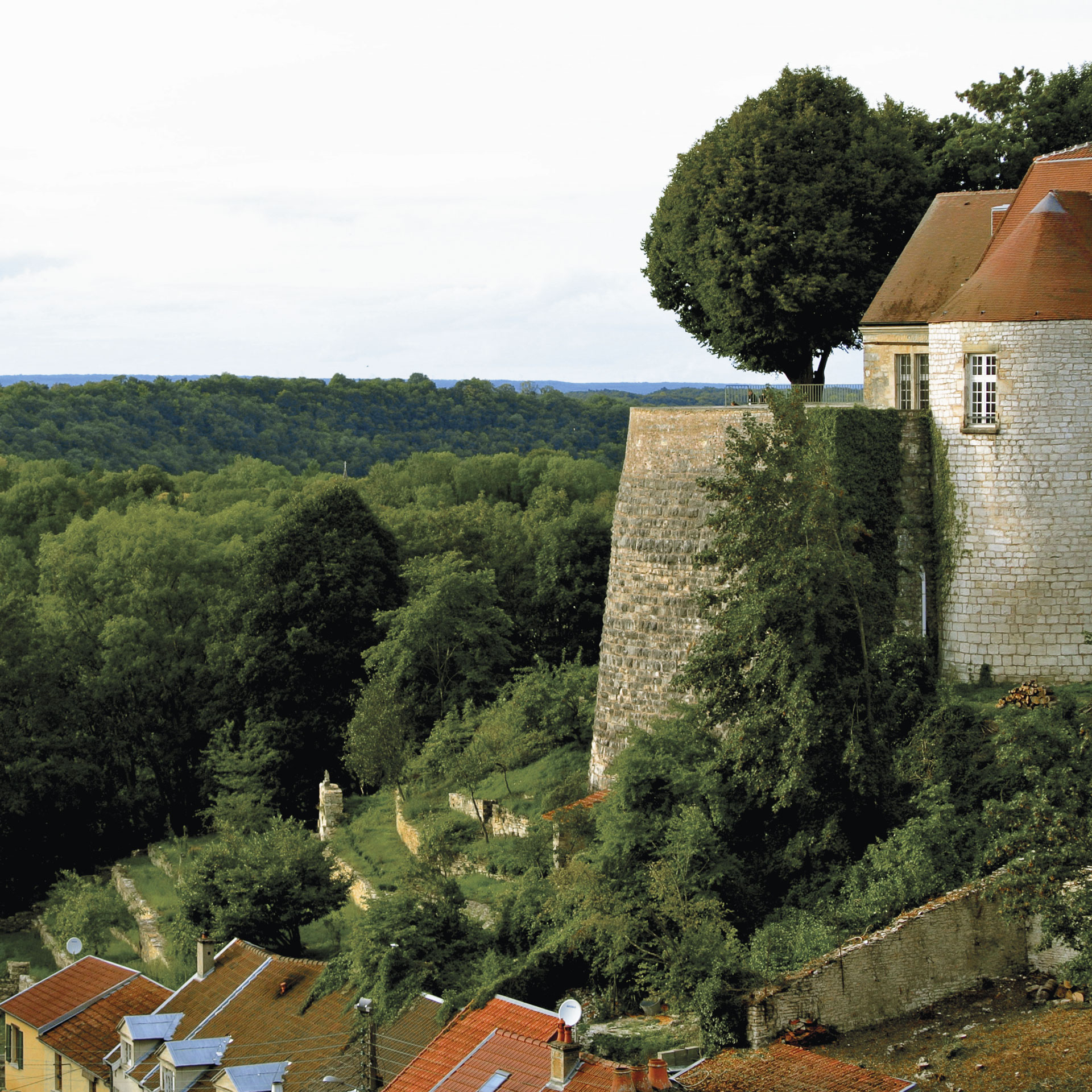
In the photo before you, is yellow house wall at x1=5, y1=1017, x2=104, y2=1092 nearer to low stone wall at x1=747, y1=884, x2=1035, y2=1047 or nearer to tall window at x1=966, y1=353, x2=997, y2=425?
low stone wall at x1=747, y1=884, x2=1035, y2=1047

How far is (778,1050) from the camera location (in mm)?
19328

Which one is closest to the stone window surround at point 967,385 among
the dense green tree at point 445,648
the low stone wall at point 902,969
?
the low stone wall at point 902,969

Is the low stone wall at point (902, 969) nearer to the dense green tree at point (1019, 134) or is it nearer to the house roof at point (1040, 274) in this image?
the house roof at point (1040, 274)

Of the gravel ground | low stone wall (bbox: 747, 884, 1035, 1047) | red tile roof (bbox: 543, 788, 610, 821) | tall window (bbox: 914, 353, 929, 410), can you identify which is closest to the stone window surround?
tall window (bbox: 914, 353, 929, 410)

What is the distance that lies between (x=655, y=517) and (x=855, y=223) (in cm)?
943

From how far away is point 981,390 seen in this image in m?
26.5

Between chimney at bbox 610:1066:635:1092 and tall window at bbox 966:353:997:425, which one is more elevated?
tall window at bbox 966:353:997:425

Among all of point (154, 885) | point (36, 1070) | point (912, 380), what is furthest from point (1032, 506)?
point (154, 885)

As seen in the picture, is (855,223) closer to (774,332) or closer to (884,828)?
(774,332)

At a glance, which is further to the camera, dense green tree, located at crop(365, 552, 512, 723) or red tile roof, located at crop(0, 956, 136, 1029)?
A: dense green tree, located at crop(365, 552, 512, 723)

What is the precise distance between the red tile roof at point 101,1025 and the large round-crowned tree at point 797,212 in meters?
19.1

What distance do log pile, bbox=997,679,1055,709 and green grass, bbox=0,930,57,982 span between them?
23.9 metres

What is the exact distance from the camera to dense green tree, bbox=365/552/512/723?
41.5 meters

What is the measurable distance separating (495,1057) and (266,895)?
10406mm
